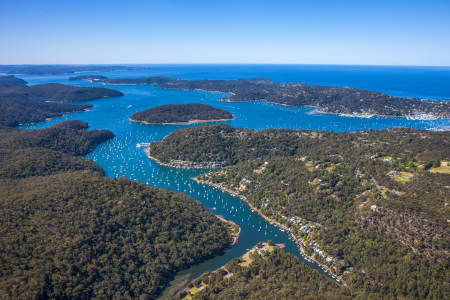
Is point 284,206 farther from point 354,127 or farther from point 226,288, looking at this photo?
point 354,127

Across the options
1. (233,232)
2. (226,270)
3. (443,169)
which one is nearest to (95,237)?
(226,270)

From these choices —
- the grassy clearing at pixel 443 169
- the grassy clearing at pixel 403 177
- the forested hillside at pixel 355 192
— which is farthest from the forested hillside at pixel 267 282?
the grassy clearing at pixel 443 169

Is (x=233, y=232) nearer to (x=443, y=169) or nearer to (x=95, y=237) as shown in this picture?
(x=95, y=237)

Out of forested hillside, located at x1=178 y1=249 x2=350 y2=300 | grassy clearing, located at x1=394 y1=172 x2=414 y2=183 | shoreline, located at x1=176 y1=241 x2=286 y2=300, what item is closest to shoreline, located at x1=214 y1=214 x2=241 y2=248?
shoreline, located at x1=176 y1=241 x2=286 y2=300

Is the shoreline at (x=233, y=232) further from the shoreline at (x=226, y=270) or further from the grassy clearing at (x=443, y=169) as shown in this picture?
the grassy clearing at (x=443, y=169)

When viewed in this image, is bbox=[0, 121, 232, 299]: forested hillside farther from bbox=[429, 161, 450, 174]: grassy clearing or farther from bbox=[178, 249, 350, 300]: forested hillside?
bbox=[429, 161, 450, 174]: grassy clearing

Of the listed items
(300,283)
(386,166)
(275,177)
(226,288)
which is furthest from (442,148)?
(226,288)
